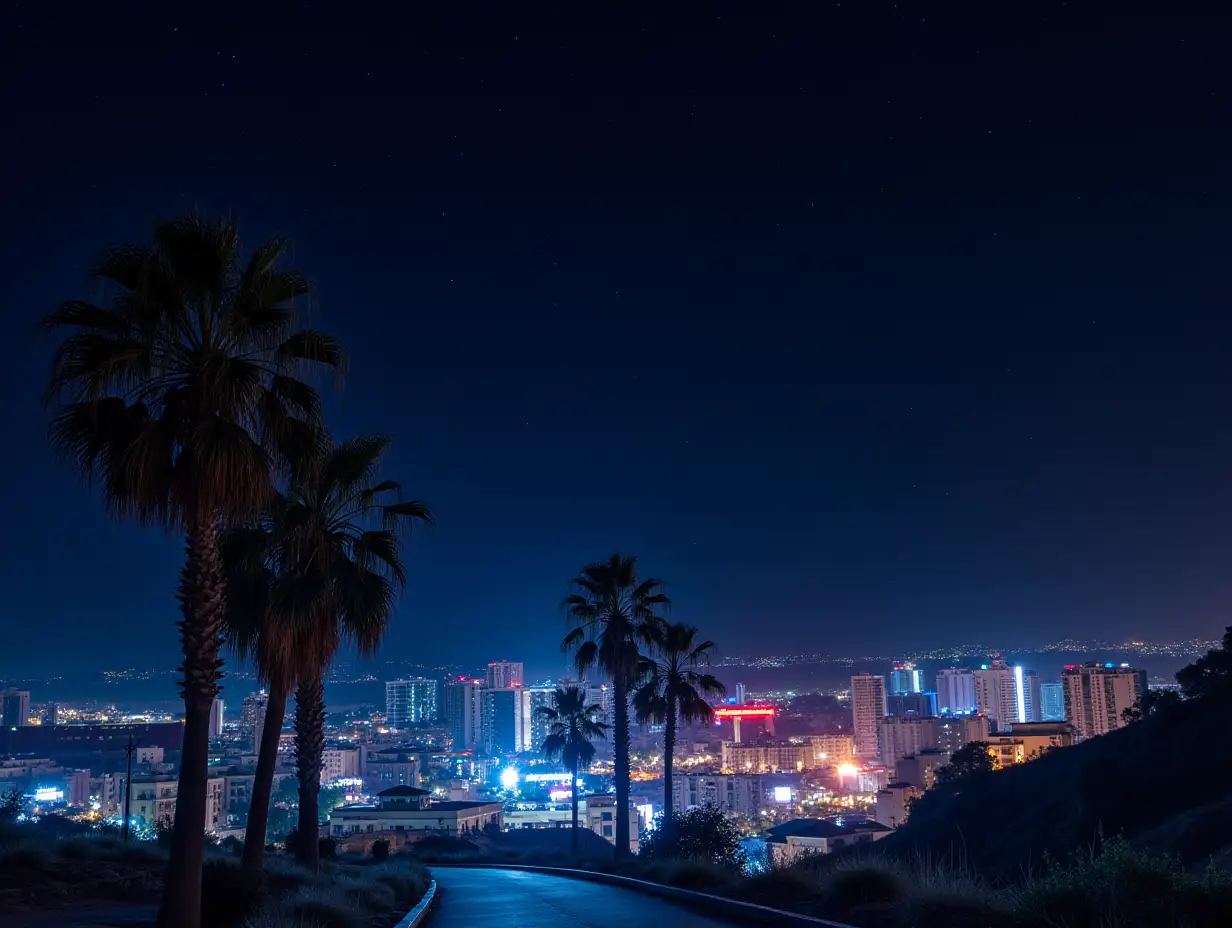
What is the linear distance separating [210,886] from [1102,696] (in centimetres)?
18100

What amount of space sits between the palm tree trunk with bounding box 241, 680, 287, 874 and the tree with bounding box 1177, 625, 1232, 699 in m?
48.3

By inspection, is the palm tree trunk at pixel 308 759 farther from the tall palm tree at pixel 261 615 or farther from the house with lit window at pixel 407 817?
the house with lit window at pixel 407 817

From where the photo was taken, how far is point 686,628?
39.3 meters

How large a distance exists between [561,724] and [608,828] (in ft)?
200

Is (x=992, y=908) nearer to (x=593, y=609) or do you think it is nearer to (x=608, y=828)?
(x=593, y=609)

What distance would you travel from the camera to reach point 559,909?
1584 centimetres

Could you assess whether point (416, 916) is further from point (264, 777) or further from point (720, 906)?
point (264, 777)

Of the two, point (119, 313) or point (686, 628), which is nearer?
point (119, 313)

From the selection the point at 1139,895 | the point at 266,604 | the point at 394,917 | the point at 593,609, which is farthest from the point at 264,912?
the point at 593,609

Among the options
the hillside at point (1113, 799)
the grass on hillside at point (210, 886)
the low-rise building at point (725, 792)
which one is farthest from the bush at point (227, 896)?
the low-rise building at point (725, 792)

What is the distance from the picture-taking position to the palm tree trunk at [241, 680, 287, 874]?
697 inches

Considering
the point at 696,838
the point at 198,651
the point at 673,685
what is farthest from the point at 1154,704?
the point at 198,651

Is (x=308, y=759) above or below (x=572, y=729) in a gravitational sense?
above

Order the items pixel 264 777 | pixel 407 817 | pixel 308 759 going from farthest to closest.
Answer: pixel 407 817
pixel 308 759
pixel 264 777
